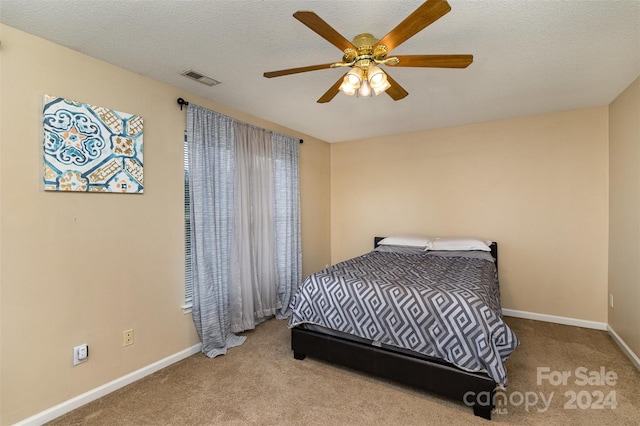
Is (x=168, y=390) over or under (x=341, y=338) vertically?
under

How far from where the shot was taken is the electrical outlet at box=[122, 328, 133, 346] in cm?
226

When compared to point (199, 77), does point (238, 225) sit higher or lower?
lower

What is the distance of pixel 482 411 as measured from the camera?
73.0 inches

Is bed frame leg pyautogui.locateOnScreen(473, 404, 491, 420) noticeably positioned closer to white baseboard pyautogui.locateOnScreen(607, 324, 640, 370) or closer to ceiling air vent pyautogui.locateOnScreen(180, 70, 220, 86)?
white baseboard pyautogui.locateOnScreen(607, 324, 640, 370)

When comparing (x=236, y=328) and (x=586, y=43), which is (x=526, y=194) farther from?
(x=236, y=328)

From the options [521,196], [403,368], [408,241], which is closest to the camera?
[403,368]

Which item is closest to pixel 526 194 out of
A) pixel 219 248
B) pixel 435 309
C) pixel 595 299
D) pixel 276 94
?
pixel 595 299

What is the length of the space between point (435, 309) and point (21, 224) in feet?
8.85

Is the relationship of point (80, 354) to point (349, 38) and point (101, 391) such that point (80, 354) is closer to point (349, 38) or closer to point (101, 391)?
point (101, 391)

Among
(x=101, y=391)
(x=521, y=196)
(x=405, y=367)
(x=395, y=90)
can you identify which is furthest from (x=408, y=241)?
(x=101, y=391)

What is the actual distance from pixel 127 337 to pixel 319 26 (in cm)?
253

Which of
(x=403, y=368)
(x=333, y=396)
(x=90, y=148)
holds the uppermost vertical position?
(x=90, y=148)

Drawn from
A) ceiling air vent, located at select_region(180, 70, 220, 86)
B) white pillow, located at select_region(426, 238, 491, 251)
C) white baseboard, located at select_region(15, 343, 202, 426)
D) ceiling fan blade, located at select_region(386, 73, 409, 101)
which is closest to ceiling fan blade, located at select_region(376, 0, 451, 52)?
ceiling fan blade, located at select_region(386, 73, 409, 101)

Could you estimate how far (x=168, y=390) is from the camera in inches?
85.9
